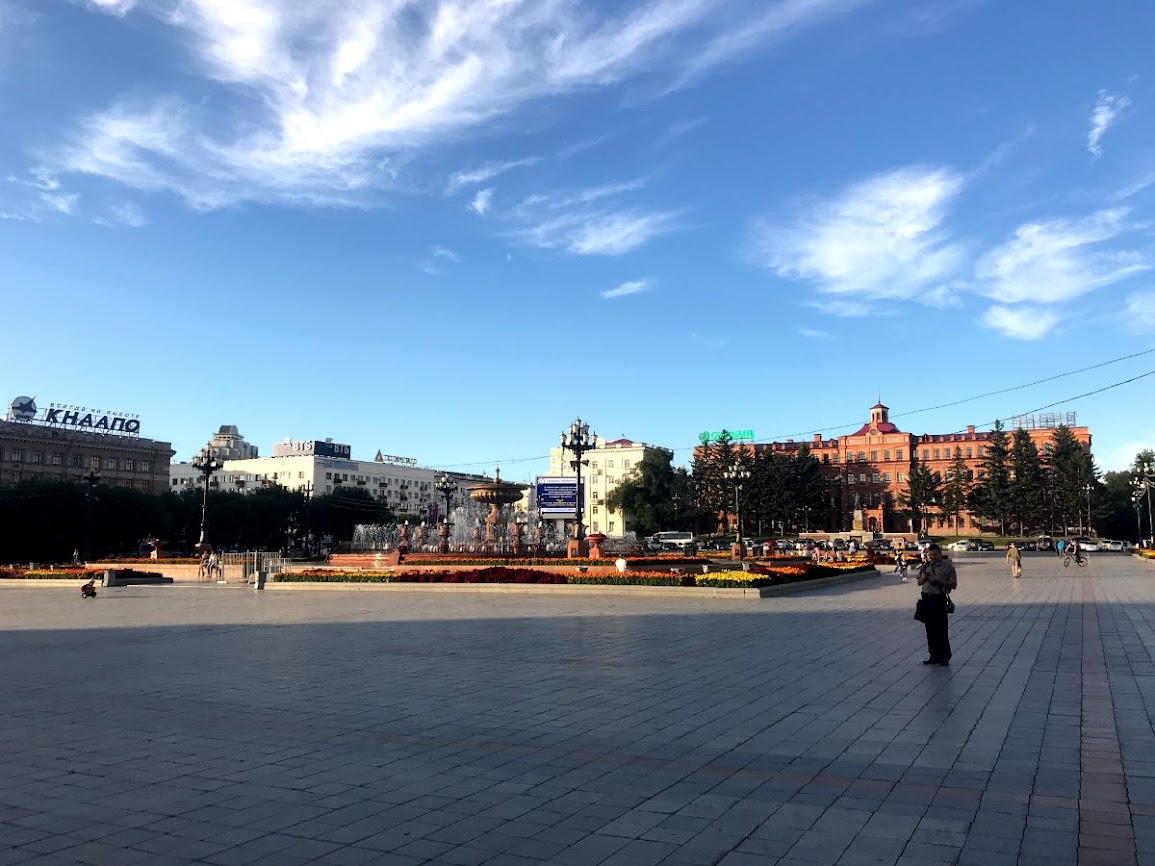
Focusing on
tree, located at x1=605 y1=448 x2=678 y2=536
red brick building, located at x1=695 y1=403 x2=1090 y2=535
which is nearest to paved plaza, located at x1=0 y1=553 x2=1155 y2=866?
tree, located at x1=605 y1=448 x2=678 y2=536

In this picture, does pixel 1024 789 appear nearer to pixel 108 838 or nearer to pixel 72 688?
pixel 108 838

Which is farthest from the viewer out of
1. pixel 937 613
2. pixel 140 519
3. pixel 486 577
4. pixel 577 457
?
pixel 140 519

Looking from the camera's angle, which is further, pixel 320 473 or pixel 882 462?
pixel 320 473

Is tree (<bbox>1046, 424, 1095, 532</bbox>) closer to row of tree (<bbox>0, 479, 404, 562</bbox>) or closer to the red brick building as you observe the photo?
the red brick building

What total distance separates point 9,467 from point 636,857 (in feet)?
327

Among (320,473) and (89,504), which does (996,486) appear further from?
(320,473)

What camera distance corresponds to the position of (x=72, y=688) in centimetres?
970

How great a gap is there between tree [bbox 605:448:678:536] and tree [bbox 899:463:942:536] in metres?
25.5

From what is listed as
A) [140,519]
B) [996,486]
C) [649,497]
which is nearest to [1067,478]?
[996,486]

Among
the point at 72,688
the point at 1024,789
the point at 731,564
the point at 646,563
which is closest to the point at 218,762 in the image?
the point at 72,688

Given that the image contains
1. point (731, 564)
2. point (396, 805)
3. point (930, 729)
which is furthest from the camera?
point (731, 564)

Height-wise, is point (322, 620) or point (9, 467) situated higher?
point (9, 467)

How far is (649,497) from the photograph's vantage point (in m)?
92.5

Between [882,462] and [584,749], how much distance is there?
4094 inches
